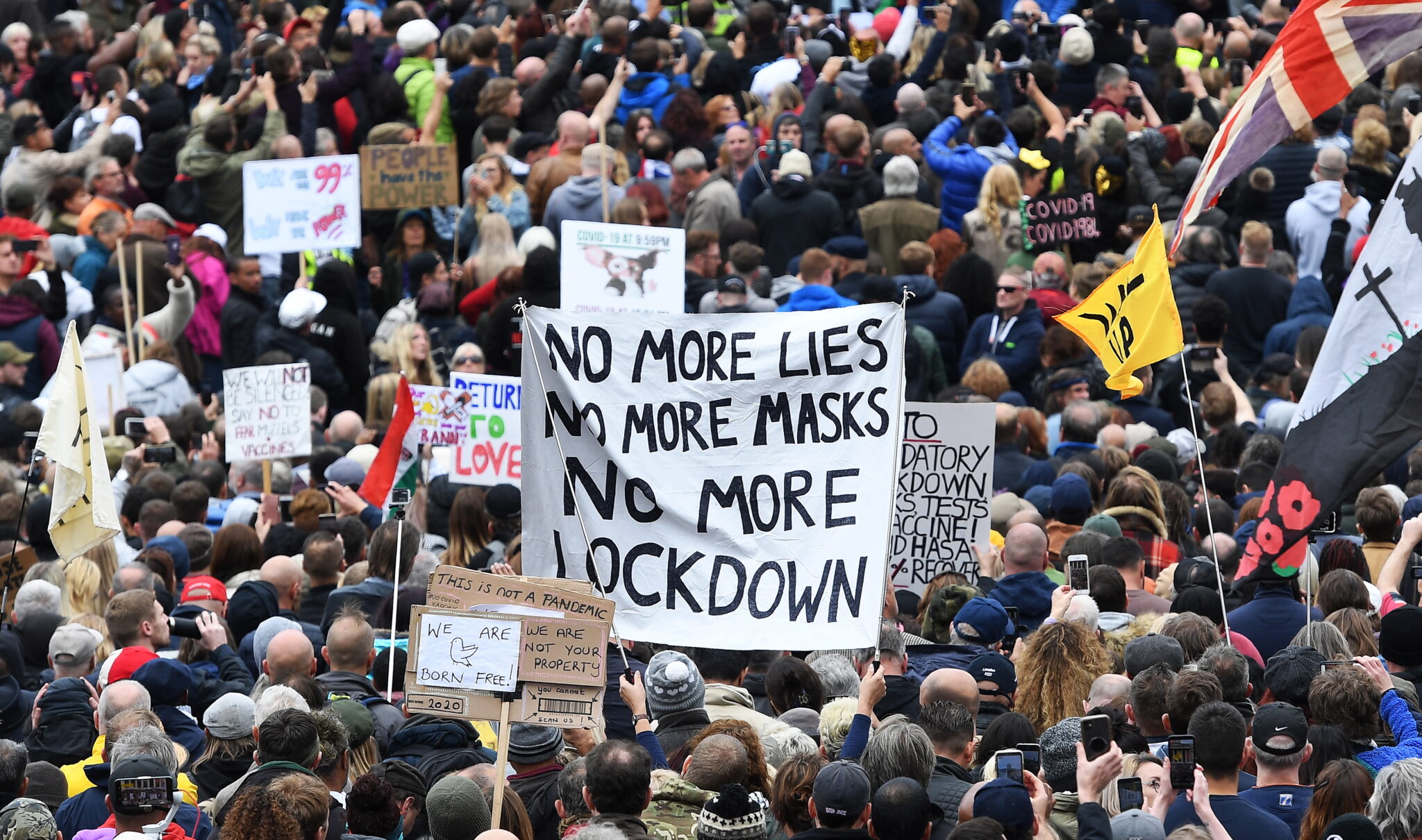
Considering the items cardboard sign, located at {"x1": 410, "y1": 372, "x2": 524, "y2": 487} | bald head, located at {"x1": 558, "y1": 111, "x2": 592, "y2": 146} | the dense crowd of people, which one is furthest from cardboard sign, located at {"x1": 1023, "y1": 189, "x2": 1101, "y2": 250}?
cardboard sign, located at {"x1": 410, "y1": 372, "x2": 524, "y2": 487}

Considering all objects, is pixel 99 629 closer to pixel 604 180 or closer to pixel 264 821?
pixel 264 821

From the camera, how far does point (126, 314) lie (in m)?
16.9

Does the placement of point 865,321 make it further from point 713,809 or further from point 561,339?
point 713,809

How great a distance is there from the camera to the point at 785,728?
25.3 feet

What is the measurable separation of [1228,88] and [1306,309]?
471 cm

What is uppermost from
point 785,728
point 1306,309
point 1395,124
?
point 1395,124

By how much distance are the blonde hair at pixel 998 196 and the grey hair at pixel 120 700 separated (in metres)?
9.66

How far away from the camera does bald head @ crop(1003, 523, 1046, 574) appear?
9.50 m

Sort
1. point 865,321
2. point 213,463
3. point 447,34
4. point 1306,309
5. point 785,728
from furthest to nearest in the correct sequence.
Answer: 1. point 447,34
2. point 1306,309
3. point 213,463
4. point 865,321
5. point 785,728

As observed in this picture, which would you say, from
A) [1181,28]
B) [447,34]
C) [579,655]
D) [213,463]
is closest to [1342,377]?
[579,655]

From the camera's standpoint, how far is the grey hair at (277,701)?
292 inches

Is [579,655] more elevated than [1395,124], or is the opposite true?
[1395,124]

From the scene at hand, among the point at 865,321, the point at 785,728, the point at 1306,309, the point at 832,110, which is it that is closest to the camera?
the point at 785,728

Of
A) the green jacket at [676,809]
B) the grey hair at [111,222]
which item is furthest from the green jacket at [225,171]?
the green jacket at [676,809]
